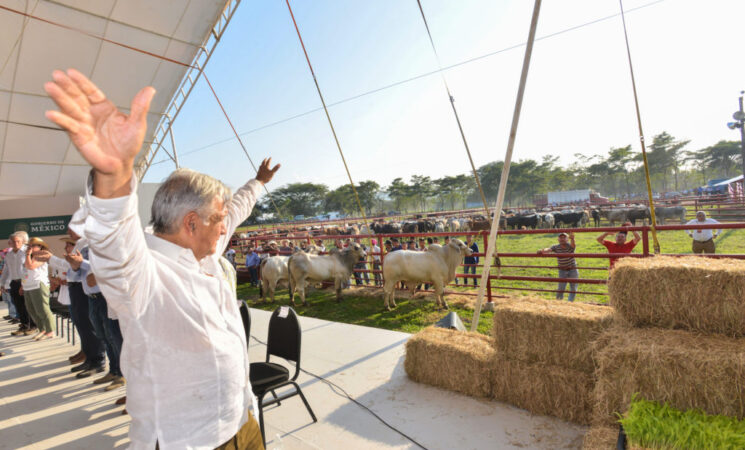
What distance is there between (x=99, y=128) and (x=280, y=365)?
2564 millimetres

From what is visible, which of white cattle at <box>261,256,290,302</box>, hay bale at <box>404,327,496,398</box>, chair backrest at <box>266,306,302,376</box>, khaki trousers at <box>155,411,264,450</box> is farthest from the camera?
white cattle at <box>261,256,290,302</box>

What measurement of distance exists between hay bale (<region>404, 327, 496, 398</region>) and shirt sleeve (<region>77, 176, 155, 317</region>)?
9.52 ft

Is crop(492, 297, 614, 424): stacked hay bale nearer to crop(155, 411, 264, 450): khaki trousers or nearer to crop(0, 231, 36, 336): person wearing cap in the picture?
crop(155, 411, 264, 450): khaki trousers

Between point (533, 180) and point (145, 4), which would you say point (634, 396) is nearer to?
point (145, 4)

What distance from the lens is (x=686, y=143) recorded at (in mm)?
51812

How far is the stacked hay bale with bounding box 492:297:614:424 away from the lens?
2756 mm

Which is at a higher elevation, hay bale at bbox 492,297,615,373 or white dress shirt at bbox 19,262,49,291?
white dress shirt at bbox 19,262,49,291

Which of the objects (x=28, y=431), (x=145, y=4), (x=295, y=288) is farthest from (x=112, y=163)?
(x=145, y=4)

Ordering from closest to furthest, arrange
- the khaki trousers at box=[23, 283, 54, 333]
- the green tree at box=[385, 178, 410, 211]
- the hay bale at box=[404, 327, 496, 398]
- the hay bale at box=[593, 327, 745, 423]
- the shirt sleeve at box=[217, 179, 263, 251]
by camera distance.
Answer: the shirt sleeve at box=[217, 179, 263, 251] → the hay bale at box=[593, 327, 745, 423] → the hay bale at box=[404, 327, 496, 398] → the khaki trousers at box=[23, 283, 54, 333] → the green tree at box=[385, 178, 410, 211]

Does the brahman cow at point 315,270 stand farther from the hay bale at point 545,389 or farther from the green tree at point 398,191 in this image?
the green tree at point 398,191

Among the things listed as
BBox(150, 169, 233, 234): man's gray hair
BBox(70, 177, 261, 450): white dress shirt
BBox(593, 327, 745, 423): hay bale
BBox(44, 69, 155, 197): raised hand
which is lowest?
BBox(593, 327, 745, 423): hay bale

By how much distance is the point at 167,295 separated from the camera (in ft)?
3.60

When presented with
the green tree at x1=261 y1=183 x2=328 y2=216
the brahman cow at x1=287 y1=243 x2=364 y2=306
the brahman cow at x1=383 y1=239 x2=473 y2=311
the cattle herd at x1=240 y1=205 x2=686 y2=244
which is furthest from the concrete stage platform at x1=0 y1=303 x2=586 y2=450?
the green tree at x1=261 y1=183 x2=328 y2=216

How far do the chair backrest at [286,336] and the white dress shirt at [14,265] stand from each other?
19.8 ft
